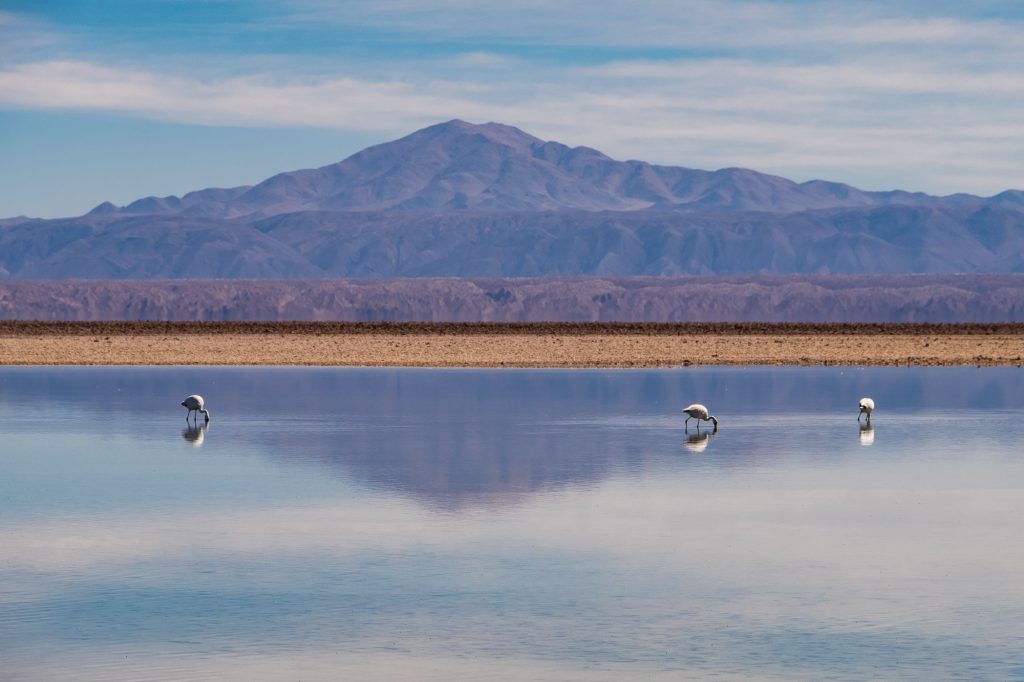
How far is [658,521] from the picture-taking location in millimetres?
15461

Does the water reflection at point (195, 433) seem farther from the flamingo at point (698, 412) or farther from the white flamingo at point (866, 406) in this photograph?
the white flamingo at point (866, 406)

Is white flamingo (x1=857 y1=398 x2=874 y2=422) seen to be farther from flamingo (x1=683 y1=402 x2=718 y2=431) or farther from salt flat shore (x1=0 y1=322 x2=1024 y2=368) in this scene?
salt flat shore (x1=0 y1=322 x2=1024 y2=368)

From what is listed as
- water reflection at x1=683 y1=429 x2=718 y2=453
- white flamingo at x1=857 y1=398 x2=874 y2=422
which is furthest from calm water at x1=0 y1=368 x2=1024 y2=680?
white flamingo at x1=857 y1=398 x2=874 y2=422

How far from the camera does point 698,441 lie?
928 inches

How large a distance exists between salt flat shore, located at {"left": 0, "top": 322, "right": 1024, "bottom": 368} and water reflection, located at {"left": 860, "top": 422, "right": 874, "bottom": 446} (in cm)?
2332

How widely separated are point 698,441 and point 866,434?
9.62 ft

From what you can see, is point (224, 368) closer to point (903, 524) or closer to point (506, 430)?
point (506, 430)

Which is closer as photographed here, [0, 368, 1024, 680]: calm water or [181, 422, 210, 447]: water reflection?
[0, 368, 1024, 680]: calm water

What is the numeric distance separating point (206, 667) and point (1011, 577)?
664 cm

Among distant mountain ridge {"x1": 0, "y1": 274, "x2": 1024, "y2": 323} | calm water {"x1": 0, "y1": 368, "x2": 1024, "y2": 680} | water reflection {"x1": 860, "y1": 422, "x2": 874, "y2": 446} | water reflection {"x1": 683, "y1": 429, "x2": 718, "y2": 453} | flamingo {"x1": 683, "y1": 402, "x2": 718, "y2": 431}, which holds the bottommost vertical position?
calm water {"x1": 0, "y1": 368, "x2": 1024, "y2": 680}

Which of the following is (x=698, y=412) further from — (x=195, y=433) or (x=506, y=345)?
(x=506, y=345)

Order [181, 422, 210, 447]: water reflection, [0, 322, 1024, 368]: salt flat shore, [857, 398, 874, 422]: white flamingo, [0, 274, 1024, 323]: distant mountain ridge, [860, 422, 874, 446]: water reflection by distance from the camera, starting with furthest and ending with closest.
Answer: [0, 274, 1024, 323]: distant mountain ridge
[0, 322, 1024, 368]: salt flat shore
[857, 398, 874, 422]: white flamingo
[181, 422, 210, 447]: water reflection
[860, 422, 874, 446]: water reflection

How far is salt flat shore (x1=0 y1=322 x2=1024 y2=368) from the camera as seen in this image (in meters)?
52.8

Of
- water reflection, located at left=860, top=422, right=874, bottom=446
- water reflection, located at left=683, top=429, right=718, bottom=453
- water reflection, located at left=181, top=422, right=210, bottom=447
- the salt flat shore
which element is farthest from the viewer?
the salt flat shore
